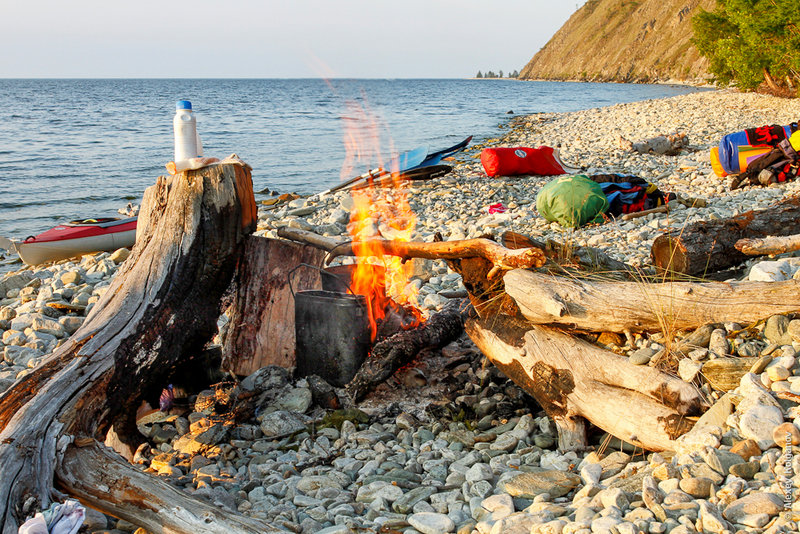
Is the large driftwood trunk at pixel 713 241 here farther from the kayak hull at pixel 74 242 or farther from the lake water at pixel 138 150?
the lake water at pixel 138 150

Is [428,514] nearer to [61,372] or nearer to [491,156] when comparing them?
[61,372]

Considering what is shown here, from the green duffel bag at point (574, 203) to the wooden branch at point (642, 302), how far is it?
5010 millimetres

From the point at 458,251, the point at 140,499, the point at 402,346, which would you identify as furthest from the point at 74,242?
the point at 140,499

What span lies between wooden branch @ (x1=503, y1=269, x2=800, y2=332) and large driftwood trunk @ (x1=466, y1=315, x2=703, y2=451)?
17cm

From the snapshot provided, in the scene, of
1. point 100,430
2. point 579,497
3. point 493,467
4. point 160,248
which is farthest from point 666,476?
point 160,248

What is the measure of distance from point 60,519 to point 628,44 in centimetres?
12624

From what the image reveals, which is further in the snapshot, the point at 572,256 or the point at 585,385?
the point at 572,256

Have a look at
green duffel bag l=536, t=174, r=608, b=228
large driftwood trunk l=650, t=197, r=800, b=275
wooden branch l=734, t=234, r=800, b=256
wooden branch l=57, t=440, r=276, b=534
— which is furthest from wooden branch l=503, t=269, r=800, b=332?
green duffel bag l=536, t=174, r=608, b=228

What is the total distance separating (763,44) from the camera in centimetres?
2534

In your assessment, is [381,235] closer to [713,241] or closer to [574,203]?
[574,203]

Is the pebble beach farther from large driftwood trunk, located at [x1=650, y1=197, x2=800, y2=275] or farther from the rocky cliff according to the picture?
the rocky cliff

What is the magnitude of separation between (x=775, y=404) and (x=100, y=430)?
11.3 ft

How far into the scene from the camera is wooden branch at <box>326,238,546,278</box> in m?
3.63

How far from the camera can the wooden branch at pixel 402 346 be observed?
4.48 m
